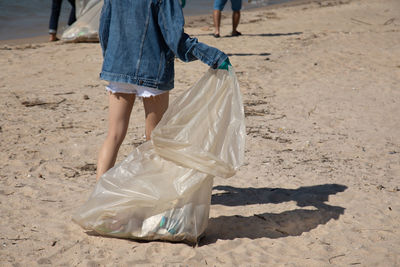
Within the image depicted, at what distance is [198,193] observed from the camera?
279cm

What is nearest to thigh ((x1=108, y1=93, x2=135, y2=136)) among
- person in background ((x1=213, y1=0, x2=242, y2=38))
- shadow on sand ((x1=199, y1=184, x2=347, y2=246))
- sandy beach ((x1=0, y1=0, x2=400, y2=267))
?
sandy beach ((x1=0, y1=0, x2=400, y2=267))

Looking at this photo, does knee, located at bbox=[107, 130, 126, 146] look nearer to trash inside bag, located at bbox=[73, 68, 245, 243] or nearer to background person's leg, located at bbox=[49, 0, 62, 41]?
trash inside bag, located at bbox=[73, 68, 245, 243]

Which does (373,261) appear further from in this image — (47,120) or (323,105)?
(47,120)

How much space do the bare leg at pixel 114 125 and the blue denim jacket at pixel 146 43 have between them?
0.14m

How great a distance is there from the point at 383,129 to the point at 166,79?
2701 millimetres

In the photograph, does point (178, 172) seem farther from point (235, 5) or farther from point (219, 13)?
point (235, 5)

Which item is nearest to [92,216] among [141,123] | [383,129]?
[141,123]

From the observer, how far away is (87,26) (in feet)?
27.9

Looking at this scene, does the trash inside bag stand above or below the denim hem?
below

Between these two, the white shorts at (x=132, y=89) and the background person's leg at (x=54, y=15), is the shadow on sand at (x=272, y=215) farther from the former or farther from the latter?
the background person's leg at (x=54, y=15)

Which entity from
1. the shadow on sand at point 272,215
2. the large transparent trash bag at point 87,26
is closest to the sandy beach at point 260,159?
the shadow on sand at point 272,215

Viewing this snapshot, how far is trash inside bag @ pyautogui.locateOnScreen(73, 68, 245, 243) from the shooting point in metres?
2.76

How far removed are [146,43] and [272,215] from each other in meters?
1.30

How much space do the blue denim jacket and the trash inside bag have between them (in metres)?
0.18
